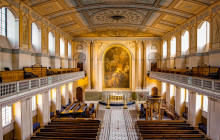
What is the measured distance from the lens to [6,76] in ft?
35.0

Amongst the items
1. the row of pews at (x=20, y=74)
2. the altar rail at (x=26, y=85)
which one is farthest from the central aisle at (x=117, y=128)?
the row of pews at (x=20, y=74)

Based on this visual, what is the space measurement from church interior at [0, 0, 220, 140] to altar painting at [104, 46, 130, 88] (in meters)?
0.18

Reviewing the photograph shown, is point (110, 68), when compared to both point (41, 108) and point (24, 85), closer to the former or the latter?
point (41, 108)

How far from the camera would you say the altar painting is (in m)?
28.8

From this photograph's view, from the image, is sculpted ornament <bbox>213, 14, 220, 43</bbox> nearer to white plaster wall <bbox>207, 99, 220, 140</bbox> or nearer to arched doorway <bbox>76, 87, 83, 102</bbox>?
white plaster wall <bbox>207, 99, 220, 140</bbox>

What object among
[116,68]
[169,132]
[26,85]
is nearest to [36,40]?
[26,85]

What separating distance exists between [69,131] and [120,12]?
13.6 metres

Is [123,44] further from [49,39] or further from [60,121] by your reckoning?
[60,121]

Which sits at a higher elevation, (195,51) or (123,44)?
(123,44)

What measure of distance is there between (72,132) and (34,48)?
9.63 m

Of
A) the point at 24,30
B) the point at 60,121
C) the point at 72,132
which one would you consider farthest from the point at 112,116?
the point at 24,30

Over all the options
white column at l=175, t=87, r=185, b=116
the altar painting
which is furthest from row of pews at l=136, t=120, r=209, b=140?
the altar painting

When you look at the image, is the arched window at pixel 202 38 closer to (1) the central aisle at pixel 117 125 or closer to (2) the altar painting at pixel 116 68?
(1) the central aisle at pixel 117 125

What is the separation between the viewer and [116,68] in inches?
1136
